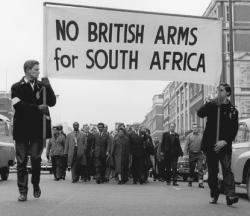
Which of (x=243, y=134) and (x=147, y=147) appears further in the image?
(x=147, y=147)

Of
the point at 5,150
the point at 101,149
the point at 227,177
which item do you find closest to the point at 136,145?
the point at 101,149

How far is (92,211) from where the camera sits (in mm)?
7711

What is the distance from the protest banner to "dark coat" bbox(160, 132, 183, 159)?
32.3 ft

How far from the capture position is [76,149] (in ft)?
65.1

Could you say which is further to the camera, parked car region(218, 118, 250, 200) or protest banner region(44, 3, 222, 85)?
parked car region(218, 118, 250, 200)

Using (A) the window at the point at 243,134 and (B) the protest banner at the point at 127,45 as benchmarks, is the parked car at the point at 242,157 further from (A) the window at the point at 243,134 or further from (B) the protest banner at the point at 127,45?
(B) the protest banner at the point at 127,45

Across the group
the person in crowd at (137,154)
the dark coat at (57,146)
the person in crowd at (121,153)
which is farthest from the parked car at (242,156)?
the dark coat at (57,146)

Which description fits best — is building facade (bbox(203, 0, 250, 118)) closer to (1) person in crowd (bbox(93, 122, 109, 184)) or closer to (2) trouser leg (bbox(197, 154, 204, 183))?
A: (1) person in crowd (bbox(93, 122, 109, 184))

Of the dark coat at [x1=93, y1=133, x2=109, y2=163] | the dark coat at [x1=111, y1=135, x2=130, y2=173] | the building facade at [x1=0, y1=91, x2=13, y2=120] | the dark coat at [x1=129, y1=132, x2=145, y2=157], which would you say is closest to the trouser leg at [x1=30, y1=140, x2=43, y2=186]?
the dark coat at [x1=111, y1=135, x2=130, y2=173]

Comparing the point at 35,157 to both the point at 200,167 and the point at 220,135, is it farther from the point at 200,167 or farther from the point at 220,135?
the point at 200,167

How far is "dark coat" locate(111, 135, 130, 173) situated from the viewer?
1933 cm

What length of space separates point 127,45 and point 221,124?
1883 mm

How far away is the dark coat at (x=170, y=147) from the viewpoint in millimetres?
18672

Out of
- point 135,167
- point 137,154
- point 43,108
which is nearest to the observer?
point 43,108
